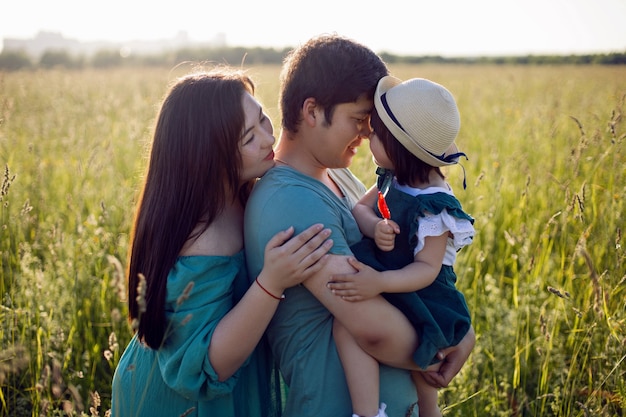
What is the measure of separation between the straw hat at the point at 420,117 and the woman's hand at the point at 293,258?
0.44 meters

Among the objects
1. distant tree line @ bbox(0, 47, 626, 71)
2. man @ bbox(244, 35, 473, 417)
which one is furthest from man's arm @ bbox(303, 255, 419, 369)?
distant tree line @ bbox(0, 47, 626, 71)

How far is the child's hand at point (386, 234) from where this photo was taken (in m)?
1.83

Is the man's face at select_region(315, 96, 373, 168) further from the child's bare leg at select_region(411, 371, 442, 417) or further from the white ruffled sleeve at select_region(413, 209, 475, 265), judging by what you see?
the child's bare leg at select_region(411, 371, 442, 417)

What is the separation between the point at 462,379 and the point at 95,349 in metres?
1.55

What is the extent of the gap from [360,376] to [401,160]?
0.70m

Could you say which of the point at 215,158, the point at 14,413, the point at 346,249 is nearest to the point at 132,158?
the point at 14,413

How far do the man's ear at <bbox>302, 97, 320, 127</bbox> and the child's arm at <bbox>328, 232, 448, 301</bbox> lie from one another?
0.51 metres

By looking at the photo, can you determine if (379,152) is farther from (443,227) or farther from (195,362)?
(195,362)

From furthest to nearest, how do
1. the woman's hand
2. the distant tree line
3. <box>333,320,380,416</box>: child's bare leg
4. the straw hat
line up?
the distant tree line
the straw hat
<box>333,320,380,416</box>: child's bare leg
the woman's hand

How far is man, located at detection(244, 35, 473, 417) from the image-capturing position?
5.78 feet

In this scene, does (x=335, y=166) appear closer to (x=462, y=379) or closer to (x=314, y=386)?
(x=314, y=386)

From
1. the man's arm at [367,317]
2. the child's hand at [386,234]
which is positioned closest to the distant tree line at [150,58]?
the child's hand at [386,234]

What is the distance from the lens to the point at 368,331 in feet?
5.72

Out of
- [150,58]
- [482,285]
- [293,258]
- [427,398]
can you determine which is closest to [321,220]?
[293,258]
